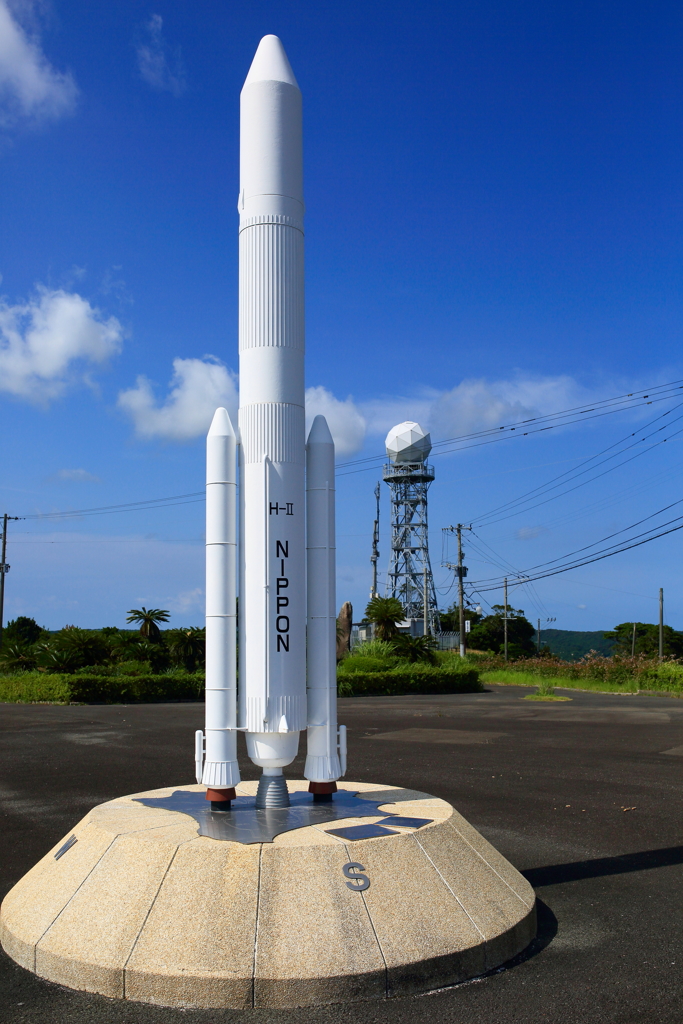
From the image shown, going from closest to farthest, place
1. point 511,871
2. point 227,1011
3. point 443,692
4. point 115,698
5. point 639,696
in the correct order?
point 227,1011 → point 511,871 → point 115,698 → point 639,696 → point 443,692

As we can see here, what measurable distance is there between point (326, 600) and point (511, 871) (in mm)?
3344

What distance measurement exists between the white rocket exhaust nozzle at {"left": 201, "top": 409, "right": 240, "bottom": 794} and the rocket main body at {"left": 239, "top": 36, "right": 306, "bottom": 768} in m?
0.16

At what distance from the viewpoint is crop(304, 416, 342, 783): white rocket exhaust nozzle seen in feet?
29.7

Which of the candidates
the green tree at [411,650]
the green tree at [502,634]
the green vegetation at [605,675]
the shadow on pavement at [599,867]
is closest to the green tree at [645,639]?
the green tree at [502,634]

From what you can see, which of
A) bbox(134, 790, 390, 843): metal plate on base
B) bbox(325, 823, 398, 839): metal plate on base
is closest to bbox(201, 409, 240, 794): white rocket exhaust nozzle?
bbox(134, 790, 390, 843): metal plate on base

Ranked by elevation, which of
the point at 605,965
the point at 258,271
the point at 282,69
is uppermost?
the point at 282,69

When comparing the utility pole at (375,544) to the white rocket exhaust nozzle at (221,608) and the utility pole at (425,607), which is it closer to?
the utility pole at (425,607)

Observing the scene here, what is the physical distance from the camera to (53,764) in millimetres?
16906

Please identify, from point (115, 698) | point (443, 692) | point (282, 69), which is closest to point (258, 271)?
point (282, 69)

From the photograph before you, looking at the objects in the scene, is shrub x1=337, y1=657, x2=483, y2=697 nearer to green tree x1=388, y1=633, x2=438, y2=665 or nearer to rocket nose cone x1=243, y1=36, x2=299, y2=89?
green tree x1=388, y1=633, x2=438, y2=665

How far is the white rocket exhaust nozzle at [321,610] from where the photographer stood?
905 cm

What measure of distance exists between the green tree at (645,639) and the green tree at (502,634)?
9282 millimetres

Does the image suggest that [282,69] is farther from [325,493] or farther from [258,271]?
[325,493]

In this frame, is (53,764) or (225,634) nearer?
(225,634)
